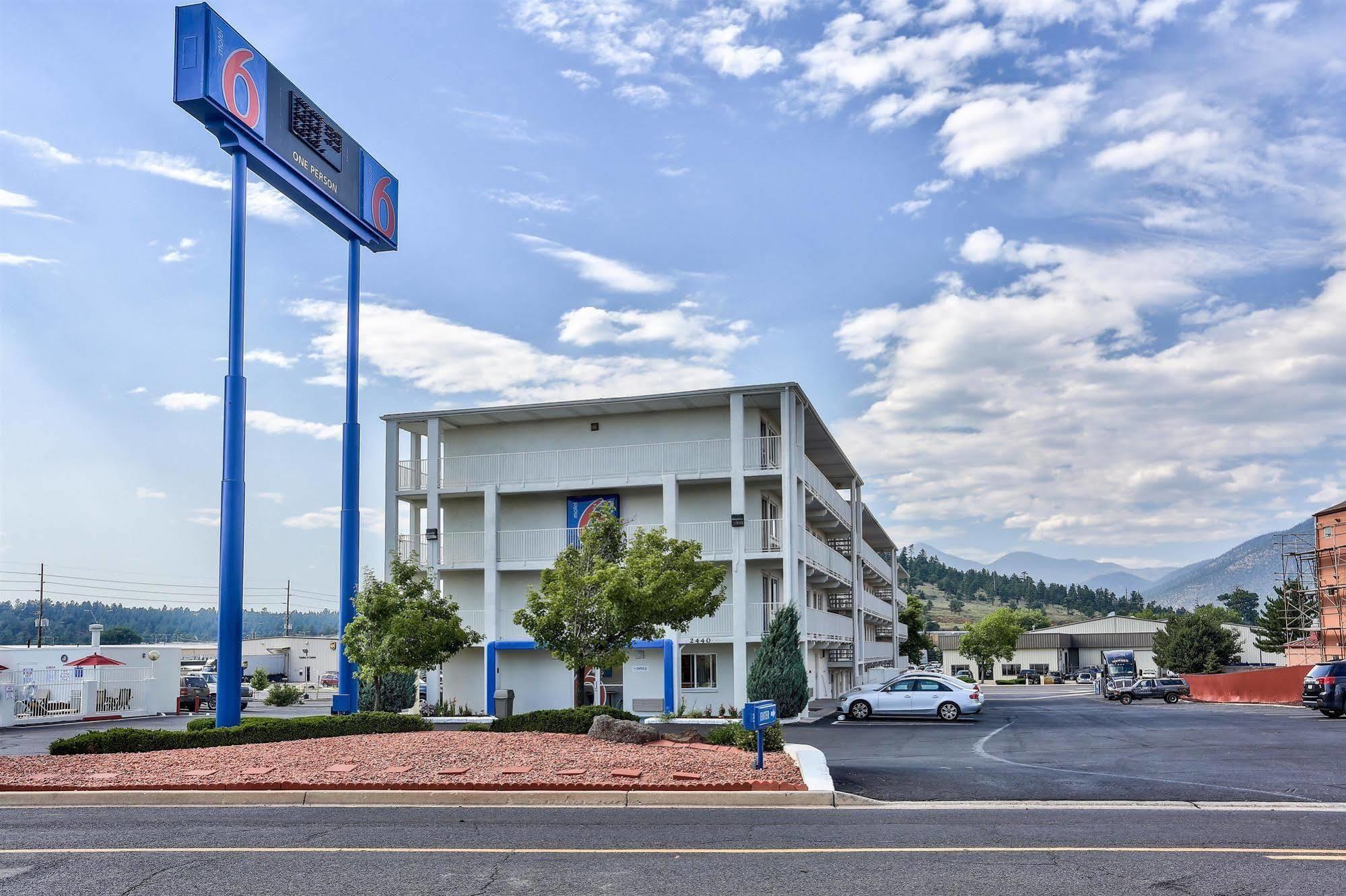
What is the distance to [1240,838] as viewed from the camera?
10625mm

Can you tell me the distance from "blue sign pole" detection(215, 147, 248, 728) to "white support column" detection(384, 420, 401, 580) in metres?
17.1

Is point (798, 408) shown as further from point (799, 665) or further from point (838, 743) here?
point (838, 743)

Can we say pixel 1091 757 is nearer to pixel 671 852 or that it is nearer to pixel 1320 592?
pixel 671 852

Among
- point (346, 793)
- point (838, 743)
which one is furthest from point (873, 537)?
point (346, 793)

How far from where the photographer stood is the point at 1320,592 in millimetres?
63594

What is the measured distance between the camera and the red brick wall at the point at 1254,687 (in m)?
44.9

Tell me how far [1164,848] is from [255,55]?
21.9 metres

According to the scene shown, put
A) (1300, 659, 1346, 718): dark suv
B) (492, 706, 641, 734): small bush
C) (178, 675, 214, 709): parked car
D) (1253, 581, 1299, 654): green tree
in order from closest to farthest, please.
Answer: (492, 706, 641, 734): small bush, (1300, 659, 1346, 718): dark suv, (178, 675, 214, 709): parked car, (1253, 581, 1299, 654): green tree

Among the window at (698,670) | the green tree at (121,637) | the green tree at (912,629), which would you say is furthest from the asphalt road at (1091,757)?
the green tree at (121,637)

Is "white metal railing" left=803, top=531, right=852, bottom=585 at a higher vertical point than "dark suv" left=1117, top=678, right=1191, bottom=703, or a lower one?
higher

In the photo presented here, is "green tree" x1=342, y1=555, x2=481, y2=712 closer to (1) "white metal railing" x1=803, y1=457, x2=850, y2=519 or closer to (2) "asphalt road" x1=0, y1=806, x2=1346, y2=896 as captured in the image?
(2) "asphalt road" x1=0, y1=806, x2=1346, y2=896

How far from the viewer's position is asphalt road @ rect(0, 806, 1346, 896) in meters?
8.80

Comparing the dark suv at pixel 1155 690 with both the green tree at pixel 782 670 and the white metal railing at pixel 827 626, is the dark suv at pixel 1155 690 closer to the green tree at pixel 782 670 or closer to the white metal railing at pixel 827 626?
the white metal railing at pixel 827 626

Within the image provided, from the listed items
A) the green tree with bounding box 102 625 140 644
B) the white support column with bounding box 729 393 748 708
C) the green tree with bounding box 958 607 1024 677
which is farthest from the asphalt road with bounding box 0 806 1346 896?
the green tree with bounding box 102 625 140 644
